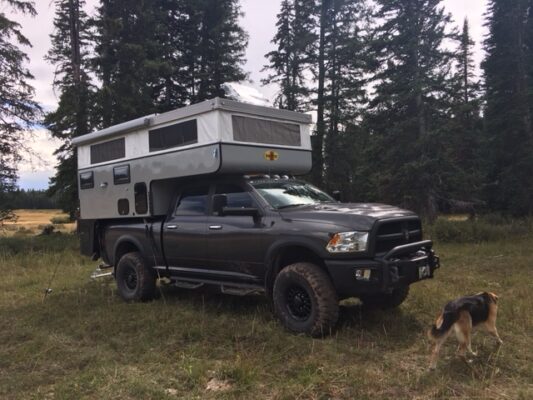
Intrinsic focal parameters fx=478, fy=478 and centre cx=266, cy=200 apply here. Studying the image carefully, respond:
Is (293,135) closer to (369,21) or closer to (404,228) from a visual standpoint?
(404,228)

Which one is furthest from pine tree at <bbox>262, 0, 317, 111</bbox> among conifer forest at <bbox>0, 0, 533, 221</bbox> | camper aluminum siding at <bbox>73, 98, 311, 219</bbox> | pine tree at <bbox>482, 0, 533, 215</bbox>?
camper aluminum siding at <bbox>73, 98, 311, 219</bbox>

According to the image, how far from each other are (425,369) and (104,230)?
650cm

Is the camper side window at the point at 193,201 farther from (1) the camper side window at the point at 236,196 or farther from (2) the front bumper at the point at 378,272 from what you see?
(2) the front bumper at the point at 378,272

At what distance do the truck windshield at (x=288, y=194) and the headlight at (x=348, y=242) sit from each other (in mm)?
1155

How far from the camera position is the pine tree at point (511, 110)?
21344 millimetres

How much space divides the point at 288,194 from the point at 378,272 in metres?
1.94

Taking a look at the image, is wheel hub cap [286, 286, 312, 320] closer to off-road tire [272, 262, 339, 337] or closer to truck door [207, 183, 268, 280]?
off-road tire [272, 262, 339, 337]

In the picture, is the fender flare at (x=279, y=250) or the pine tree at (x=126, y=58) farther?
the pine tree at (x=126, y=58)

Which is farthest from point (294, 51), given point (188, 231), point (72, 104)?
point (188, 231)

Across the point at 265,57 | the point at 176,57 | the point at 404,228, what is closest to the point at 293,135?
the point at 404,228

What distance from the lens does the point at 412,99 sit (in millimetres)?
18234

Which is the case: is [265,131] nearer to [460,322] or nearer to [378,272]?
[378,272]

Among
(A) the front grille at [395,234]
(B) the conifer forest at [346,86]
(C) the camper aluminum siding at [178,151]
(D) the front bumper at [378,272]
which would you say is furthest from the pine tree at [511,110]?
(D) the front bumper at [378,272]

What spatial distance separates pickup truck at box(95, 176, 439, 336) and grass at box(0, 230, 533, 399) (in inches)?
15.8
